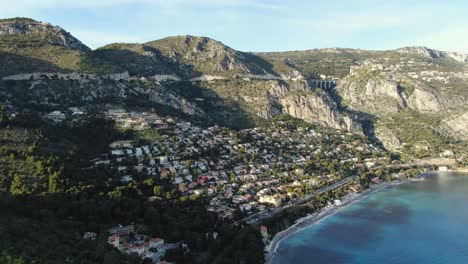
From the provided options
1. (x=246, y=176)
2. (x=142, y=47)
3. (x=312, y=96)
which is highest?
(x=142, y=47)

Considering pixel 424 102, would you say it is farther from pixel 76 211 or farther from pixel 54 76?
pixel 76 211

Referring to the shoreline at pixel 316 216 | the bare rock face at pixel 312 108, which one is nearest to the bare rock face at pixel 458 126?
the bare rock face at pixel 312 108

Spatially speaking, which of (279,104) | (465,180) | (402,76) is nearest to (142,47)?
(279,104)

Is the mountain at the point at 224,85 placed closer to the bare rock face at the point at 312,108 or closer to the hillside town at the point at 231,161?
the bare rock face at the point at 312,108

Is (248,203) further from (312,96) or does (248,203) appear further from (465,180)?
(312,96)

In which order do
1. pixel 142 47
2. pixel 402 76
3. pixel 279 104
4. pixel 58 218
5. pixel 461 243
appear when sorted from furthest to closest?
pixel 402 76 → pixel 142 47 → pixel 279 104 → pixel 461 243 → pixel 58 218

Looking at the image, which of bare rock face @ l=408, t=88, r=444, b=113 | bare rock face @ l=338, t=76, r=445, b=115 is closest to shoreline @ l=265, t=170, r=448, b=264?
bare rock face @ l=338, t=76, r=445, b=115

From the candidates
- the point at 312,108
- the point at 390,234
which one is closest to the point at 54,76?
the point at 312,108
